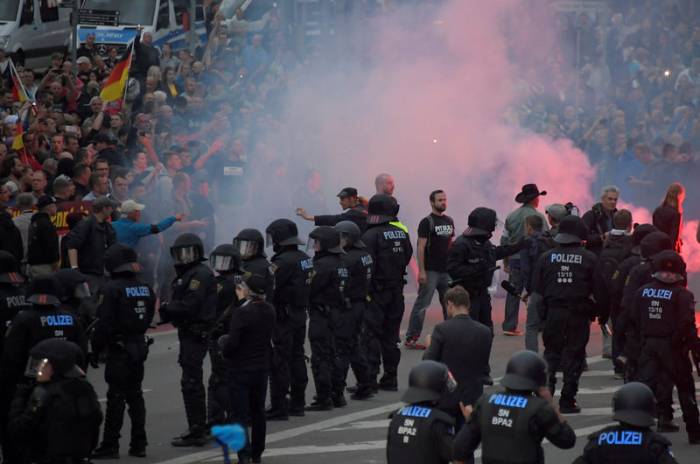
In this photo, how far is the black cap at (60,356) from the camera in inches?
421

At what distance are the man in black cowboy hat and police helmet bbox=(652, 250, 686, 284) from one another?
4703 mm

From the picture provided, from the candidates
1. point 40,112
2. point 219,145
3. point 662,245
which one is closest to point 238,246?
point 662,245

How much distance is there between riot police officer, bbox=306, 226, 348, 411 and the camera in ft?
50.3

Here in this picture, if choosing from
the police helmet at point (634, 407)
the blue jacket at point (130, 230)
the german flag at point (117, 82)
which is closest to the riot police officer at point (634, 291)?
the police helmet at point (634, 407)

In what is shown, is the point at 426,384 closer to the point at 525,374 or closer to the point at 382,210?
the point at 525,374

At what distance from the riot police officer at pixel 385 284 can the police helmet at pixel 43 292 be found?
15.7ft

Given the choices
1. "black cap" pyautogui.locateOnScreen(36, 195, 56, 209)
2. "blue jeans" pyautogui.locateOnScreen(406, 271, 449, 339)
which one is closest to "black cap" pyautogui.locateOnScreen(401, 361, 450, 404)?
"black cap" pyautogui.locateOnScreen(36, 195, 56, 209)

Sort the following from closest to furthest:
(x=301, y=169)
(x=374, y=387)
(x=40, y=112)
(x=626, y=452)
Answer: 1. (x=626, y=452)
2. (x=374, y=387)
3. (x=40, y=112)
4. (x=301, y=169)

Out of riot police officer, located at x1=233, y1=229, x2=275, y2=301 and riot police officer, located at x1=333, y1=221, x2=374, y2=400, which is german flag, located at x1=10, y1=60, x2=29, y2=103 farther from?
riot police officer, located at x1=233, y1=229, x2=275, y2=301

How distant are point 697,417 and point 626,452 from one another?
489cm

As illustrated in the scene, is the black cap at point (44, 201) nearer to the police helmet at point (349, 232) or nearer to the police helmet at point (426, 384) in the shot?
the police helmet at point (349, 232)

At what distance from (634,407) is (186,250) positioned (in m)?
5.48

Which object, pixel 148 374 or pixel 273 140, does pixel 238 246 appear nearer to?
pixel 148 374

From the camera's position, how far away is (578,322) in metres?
15.2
